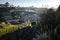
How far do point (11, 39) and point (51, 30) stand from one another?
3063mm

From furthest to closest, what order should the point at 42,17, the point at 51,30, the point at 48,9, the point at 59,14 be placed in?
the point at 48,9 → the point at 42,17 → the point at 59,14 → the point at 51,30

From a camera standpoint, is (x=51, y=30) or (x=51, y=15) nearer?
(x=51, y=30)

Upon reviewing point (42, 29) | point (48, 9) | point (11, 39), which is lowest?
point (11, 39)

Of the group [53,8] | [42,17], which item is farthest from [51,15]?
[53,8]

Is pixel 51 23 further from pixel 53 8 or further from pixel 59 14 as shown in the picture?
pixel 53 8

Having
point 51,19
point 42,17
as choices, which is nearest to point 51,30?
point 51,19

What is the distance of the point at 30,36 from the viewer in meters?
12.4

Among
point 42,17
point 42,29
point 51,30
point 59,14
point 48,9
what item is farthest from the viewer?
point 48,9

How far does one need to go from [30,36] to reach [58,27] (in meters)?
2.30

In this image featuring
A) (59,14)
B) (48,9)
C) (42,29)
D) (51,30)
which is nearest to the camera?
(51,30)

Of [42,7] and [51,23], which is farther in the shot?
[42,7]

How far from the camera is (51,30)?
1070cm

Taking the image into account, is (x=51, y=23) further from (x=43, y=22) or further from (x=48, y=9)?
(x=48, y=9)

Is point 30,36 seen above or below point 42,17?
below
